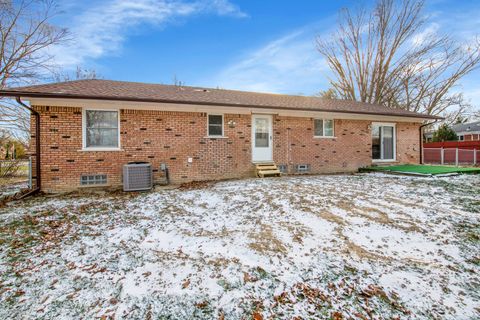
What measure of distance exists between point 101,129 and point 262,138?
18.9ft

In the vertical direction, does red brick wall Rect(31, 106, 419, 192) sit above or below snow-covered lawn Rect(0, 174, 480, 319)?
above

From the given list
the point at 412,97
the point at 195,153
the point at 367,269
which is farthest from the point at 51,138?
the point at 412,97

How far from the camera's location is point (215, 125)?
8461 mm

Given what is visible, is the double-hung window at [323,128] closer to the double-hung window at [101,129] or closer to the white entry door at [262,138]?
the white entry door at [262,138]

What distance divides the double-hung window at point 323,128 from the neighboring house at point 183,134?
44 millimetres

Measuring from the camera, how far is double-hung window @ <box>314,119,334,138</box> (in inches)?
389

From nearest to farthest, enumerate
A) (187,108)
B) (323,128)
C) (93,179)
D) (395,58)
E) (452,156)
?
(93,179) < (187,108) < (323,128) < (452,156) < (395,58)

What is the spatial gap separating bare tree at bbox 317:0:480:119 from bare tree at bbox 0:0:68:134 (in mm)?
20628

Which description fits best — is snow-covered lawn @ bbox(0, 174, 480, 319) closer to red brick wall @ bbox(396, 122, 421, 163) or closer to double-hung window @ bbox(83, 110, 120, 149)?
double-hung window @ bbox(83, 110, 120, 149)

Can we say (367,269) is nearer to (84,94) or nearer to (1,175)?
(84,94)

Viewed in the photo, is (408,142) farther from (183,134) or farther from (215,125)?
(183,134)

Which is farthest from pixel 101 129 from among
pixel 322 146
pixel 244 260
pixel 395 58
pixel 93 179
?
pixel 395 58

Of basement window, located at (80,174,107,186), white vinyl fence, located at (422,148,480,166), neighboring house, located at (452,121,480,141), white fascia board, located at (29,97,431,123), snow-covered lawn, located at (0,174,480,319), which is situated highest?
neighboring house, located at (452,121,480,141)

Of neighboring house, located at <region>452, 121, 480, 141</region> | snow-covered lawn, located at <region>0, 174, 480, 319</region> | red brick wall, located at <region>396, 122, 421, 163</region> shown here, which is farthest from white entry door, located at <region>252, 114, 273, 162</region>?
neighboring house, located at <region>452, 121, 480, 141</region>
